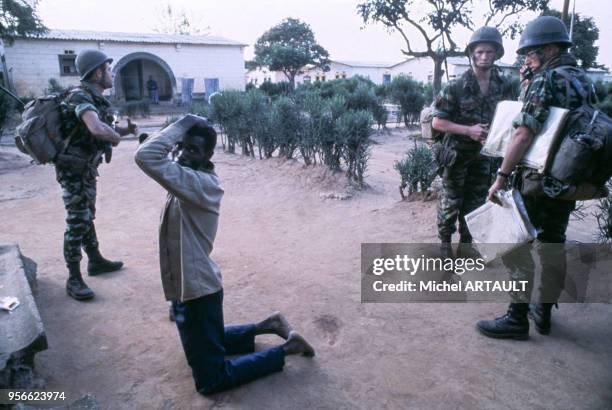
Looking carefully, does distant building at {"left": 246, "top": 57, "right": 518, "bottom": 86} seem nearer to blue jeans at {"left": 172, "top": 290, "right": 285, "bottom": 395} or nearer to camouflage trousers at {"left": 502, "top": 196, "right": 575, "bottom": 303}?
camouflage trousers at {"left": 502, "top": 196, "right": 575, "bottom": 303}

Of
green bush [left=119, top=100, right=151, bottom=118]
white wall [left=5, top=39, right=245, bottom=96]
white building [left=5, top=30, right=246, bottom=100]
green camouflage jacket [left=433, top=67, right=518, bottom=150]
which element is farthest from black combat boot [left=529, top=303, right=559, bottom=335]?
white wall [left=5, top=39, right=245, bottom=96]

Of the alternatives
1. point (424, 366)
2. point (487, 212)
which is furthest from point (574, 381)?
point (487, 212)

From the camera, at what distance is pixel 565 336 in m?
2.92

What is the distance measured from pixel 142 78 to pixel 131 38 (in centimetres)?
246

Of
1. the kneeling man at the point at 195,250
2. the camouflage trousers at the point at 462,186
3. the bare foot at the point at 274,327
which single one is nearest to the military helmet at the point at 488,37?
the camouflage trousers at the point at 462,186

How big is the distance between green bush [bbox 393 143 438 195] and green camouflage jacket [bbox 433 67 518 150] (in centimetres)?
241

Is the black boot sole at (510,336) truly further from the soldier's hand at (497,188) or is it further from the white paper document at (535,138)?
the white paper document at (535,138)

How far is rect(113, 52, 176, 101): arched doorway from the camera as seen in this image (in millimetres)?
26984

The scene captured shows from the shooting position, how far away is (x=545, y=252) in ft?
9.35

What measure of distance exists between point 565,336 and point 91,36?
29.0m

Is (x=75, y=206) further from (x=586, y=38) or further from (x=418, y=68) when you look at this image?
(x=418, y=68)

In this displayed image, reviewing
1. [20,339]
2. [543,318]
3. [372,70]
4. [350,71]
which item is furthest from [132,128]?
[372,70]

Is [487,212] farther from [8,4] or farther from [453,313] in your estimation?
[8,4]

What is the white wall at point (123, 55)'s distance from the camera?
78.3 ft
